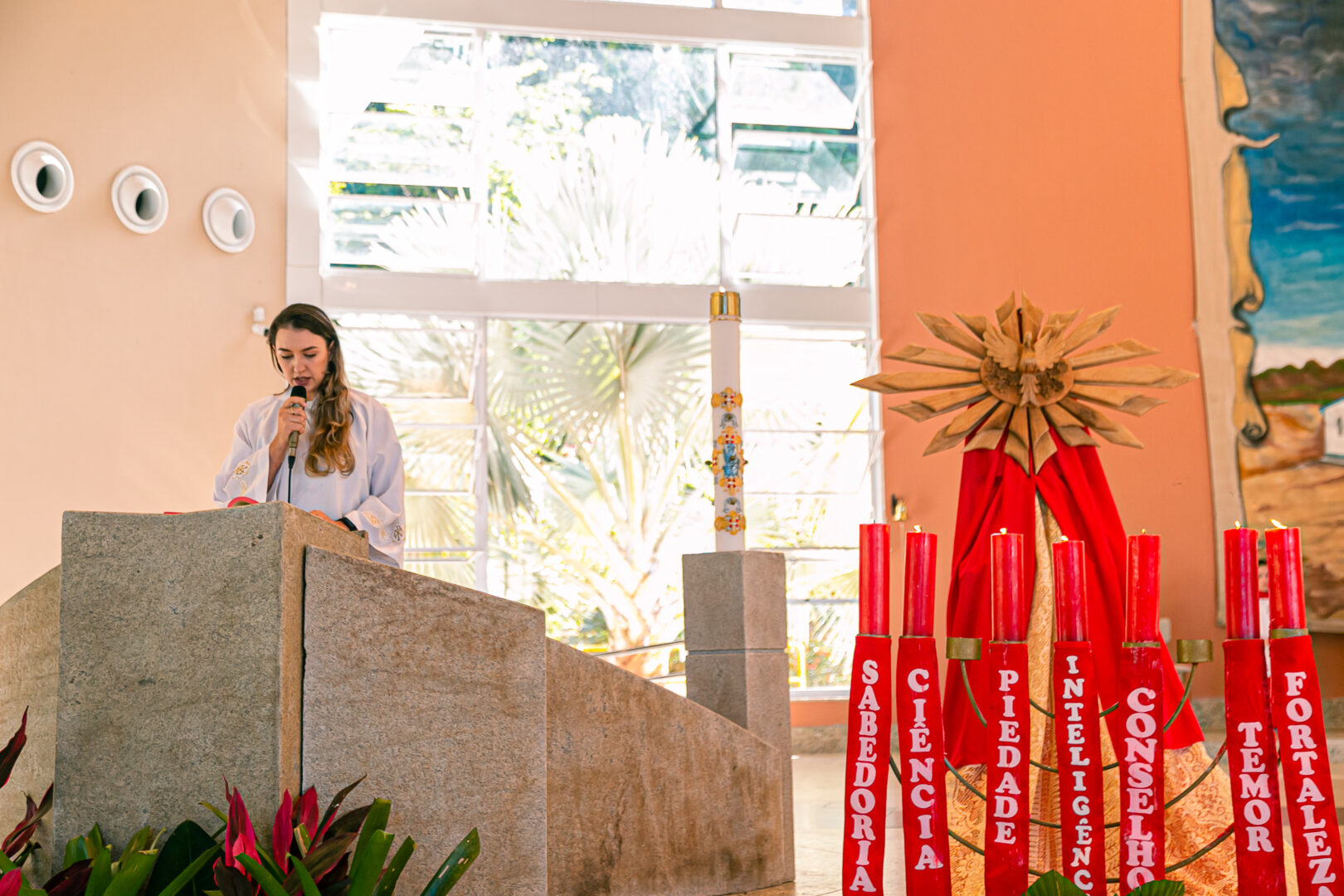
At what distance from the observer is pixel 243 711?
5.58 feet

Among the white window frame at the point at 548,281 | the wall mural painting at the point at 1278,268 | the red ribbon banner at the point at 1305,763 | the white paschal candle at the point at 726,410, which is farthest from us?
the wall mural painting at the point at 1278,268

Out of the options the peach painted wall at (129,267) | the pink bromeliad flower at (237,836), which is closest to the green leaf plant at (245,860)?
the pink bromeliad flower at (237,836)

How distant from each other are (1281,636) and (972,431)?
1.33 metres

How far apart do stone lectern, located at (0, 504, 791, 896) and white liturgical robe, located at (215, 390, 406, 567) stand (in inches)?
33.5

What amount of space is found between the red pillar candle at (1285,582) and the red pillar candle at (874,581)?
531 mm

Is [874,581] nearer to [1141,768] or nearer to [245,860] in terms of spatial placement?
[1141,768]

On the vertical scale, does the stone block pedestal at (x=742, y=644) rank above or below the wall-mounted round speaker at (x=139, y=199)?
below

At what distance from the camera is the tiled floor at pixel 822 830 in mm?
2990

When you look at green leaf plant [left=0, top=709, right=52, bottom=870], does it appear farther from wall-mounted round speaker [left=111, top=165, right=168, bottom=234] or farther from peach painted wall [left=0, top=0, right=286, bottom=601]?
wall-mounted round speaker [left=111, top=165, right=168, bottom=234]

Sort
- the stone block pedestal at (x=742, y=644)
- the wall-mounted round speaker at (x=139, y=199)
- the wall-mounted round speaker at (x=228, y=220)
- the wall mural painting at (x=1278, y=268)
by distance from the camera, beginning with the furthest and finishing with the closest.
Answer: the wall mural painting at (x=1278, y=268)
the wall-mounted round speaker at (x=228, y=220)
the wall-mounted round speaker at (x=139, y=199)
the stone block pedestal at (x=742, y=644)

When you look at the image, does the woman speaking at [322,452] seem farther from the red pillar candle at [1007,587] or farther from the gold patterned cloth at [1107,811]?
the red pillar candle at [1007,587]

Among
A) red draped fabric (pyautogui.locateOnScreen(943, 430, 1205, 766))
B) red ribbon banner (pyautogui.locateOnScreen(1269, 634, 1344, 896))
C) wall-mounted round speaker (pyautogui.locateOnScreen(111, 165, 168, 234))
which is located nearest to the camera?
red ribbon banner (pyautogui.locateOnScreen(1269, 634, 1344, 896))

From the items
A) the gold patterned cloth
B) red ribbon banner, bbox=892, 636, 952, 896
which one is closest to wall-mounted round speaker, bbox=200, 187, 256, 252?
the gold patterned cloth

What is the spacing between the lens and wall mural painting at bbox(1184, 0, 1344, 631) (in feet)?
22.3
